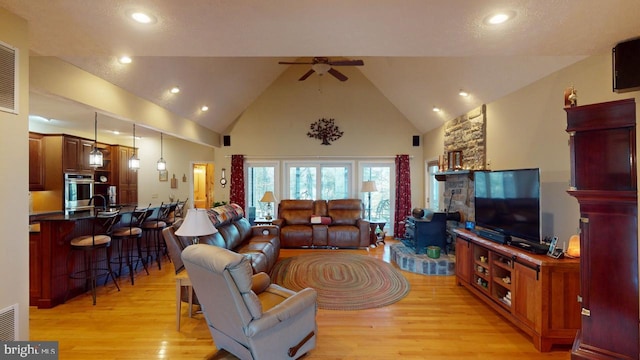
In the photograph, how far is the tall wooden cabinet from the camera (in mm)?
1886

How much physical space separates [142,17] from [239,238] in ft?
11.0

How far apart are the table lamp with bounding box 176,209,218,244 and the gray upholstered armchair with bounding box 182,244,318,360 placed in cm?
65

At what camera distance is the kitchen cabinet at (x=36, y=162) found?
5621 mm

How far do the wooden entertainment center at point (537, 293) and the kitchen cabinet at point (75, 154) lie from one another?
7.73 meters

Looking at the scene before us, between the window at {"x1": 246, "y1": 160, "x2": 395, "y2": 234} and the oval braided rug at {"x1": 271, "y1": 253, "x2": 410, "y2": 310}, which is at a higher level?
the window at {"x1": 246, "y1": 160, "x2": 395, "y2": 234}

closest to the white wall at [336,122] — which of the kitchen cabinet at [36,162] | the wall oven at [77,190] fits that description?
the wall oven at [77,190]

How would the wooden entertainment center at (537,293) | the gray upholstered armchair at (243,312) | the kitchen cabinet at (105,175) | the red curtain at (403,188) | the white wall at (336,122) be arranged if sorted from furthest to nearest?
the white wall at (336,122)
the red curtain at (403,188)
the kitchen cabinet at (105,175)
the wooden entertainment center at (537,293)
the gray upholstered armchair at (243,312)

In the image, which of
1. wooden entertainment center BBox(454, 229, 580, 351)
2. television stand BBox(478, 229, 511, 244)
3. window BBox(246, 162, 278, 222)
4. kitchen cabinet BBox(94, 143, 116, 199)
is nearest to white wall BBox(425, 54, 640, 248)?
television stand BBox(478, 229, 511, 244)

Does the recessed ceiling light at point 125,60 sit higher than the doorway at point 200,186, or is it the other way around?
the recessed ceiling light at point 125,60

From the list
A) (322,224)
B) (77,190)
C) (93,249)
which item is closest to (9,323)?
(93,249)

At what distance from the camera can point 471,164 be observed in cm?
482

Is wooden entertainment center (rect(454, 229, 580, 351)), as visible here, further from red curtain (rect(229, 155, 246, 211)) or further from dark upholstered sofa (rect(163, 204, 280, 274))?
red curtain (rect(229, 155, 246, 211))

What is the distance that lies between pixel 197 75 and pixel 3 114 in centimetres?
332

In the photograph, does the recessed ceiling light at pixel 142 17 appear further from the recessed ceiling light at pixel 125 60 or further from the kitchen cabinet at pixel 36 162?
the kitchen cabinet at pixel 36 162
